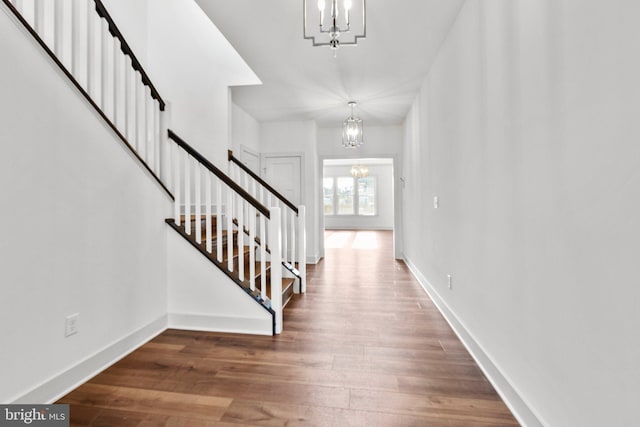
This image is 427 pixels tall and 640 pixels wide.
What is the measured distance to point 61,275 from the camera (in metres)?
1.71

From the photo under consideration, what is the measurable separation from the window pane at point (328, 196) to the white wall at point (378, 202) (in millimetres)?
289

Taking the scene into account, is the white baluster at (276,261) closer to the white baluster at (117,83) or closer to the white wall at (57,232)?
the white wall at (57,232)

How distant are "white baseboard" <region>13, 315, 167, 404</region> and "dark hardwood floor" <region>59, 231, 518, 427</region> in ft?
0.17

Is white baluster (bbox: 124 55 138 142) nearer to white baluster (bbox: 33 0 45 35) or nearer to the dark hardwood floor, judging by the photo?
white baluster (bbox: 33 0 45 35)

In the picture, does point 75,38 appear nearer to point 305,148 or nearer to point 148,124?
point 148,124

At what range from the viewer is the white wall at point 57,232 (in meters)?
1.45

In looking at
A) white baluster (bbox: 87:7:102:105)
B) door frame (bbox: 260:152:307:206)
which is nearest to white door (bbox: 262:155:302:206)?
door frame (bbox: 260:152:307:206)

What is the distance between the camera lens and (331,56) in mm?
3137

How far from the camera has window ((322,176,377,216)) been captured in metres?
12.2

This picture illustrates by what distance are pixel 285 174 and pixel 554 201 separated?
478cm

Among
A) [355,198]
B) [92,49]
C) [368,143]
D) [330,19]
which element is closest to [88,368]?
[92,49]

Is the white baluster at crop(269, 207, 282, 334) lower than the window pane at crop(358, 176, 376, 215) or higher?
lower

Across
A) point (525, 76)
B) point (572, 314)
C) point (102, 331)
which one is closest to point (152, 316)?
point (102, 331)

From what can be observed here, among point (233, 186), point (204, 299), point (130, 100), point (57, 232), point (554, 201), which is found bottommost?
point (204, 299)
